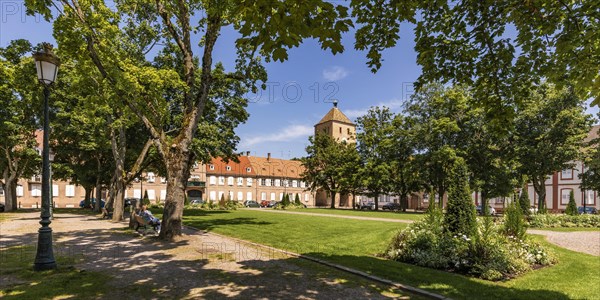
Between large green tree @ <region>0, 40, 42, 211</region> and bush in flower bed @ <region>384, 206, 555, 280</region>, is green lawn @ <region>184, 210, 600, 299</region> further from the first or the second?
large green tree @ <region>0, 40, 42, 211</region>

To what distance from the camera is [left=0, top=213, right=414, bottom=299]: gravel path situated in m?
6.27

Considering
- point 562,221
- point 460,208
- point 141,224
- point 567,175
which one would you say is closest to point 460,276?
point 460,208

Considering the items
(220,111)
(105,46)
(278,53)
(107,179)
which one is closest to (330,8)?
(278,53)

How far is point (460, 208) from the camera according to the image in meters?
10.4

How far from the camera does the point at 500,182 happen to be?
3256cm

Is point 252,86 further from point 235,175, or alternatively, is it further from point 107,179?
point 235,175

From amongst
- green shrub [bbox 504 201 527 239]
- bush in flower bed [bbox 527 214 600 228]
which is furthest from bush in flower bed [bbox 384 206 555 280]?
bush in flower bed [bbox 527 214 600 228]

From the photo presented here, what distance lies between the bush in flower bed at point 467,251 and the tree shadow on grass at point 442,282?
52 cm

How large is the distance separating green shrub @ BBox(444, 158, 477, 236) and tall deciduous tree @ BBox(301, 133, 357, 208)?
35.4 m

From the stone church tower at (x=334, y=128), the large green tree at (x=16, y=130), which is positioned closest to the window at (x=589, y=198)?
the stone church tower at (x=334, y=128)

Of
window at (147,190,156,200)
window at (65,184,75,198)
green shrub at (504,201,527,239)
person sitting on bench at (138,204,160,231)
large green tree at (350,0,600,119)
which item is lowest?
window at (147,190,156,200)

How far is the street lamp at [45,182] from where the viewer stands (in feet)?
25.3

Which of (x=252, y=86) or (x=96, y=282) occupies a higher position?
(x=252, y=86)

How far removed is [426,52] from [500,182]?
31309 millimetres
